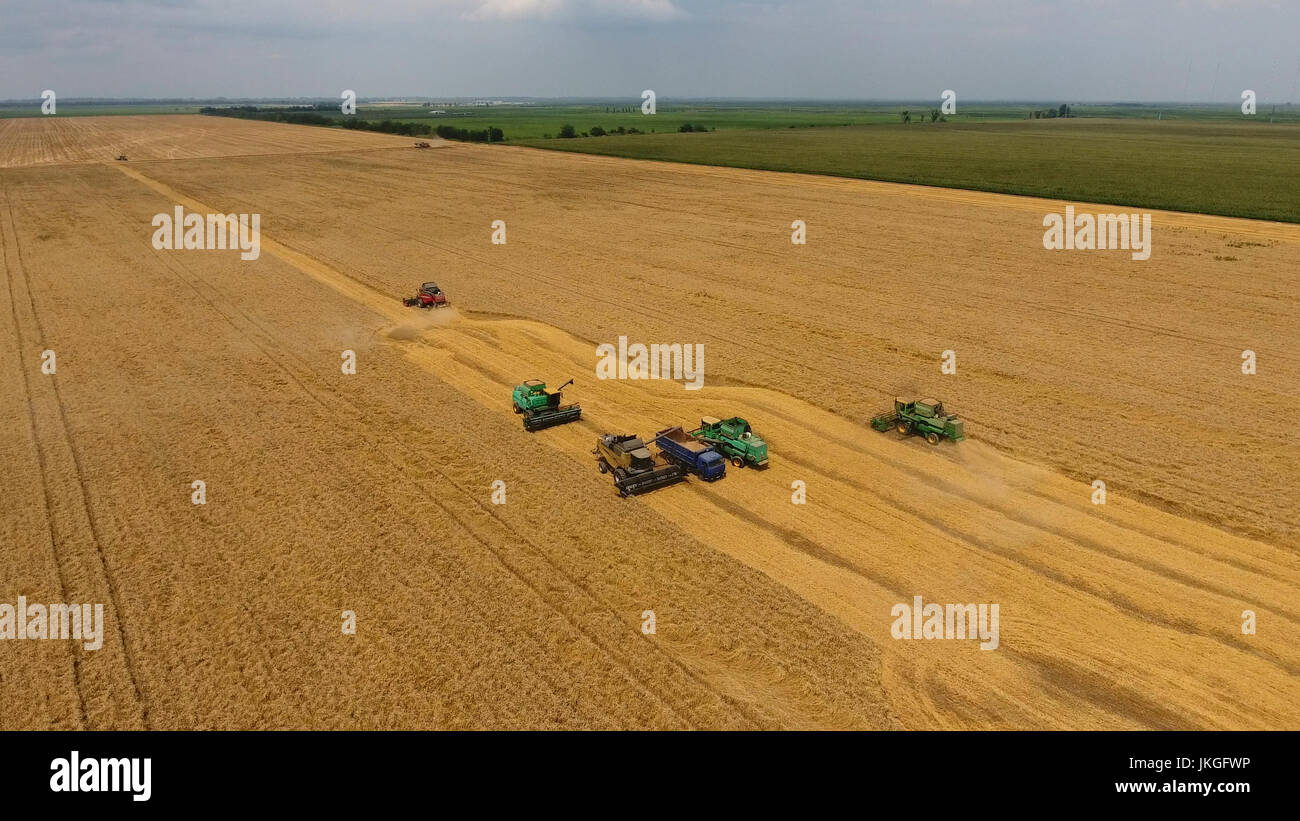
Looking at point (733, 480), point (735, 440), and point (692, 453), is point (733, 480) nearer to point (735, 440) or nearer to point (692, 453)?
point (735, 440)

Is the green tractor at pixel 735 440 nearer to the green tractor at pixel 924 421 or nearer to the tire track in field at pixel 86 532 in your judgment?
the green tractor at pixel 924 421

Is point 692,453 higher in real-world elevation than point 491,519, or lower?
higher

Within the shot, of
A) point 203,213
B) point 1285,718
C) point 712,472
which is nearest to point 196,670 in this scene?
point 712,472

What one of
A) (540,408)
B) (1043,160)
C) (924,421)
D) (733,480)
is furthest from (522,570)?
(1043,160)

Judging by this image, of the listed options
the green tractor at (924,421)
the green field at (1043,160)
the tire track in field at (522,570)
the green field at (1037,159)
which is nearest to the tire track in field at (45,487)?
the tire track in field at (522,570)

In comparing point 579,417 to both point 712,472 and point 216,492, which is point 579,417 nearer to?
point 712,472
